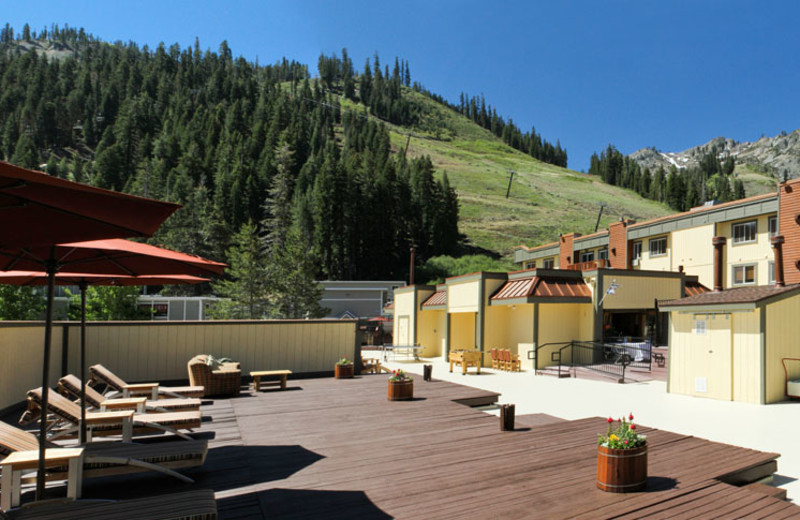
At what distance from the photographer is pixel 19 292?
30.7 m

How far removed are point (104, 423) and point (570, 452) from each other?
18.7ft

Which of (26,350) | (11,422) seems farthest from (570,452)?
(26,350)

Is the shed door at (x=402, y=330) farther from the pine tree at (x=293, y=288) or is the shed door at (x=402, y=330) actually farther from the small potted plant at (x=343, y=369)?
the small potted plant at (x=343, y=369)

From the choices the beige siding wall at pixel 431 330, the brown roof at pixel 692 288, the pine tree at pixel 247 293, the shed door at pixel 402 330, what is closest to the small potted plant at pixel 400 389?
the beige siding wall at pixel 431 330

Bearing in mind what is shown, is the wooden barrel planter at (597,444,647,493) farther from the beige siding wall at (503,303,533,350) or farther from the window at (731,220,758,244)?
the window at (731,220,758,244)

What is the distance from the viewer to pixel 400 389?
948cm

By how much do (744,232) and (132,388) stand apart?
1193 inches

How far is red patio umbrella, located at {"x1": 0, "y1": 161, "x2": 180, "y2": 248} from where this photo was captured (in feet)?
8.29

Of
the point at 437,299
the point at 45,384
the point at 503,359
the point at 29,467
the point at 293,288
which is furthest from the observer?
the point at 293,288

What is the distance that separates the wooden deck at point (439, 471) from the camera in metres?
4.26

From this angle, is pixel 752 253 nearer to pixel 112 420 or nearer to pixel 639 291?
pixel 639 291

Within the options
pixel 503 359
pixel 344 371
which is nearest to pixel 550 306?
pixel 503 359

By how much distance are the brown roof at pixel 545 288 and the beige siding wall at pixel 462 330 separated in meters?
4.18

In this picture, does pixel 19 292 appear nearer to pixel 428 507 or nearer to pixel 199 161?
pixel 428 507
